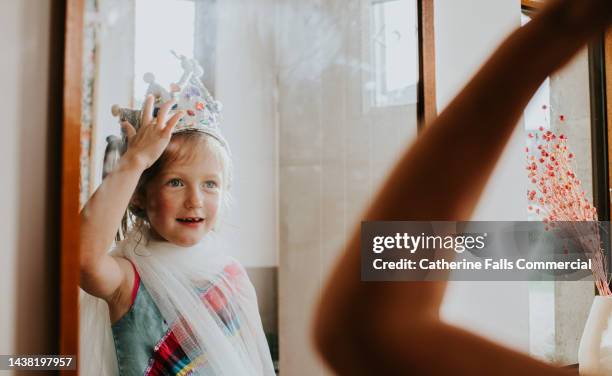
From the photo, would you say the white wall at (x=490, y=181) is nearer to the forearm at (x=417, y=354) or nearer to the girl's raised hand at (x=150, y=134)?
the forearm at (x=417, y=354)

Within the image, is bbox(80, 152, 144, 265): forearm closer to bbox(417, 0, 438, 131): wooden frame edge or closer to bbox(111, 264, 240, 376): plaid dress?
bbox(111, 264, 240, 376): plaid dress

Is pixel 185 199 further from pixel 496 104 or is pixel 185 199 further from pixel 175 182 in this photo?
pixel 496 104

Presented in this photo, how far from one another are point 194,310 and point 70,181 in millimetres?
281

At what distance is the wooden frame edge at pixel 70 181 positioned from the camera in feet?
2.82

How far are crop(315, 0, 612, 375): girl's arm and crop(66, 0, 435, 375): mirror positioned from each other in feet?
0.36

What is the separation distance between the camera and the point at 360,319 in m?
0.67

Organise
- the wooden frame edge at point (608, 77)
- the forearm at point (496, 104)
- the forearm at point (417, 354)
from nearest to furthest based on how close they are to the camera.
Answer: the forearm at point (496, 104) → the forearm at point (417, 354) → the wooden frame edge at point (608, 77)

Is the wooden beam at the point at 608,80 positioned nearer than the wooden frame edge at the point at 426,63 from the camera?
No

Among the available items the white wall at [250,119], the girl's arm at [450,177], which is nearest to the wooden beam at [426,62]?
the girl's arm at [450,177]

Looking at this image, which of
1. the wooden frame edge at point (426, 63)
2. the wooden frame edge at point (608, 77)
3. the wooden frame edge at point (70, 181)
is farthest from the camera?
the wooden frame edge at point (608, 77)

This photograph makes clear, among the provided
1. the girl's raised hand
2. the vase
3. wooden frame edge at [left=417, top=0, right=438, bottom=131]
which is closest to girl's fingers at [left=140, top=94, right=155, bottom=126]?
the girl's raised hand

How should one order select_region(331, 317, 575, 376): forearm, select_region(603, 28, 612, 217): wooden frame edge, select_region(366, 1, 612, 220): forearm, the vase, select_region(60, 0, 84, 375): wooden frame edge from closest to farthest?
1. select_region(366, 1, 612, 220): forearm
2. select_region(331, 317, 575, 376): forearm
3. select_region(60, 0, 84, 375): wooden frame edge
4. the vase
5. select_region(603, 28, 612, 217): wooden frame edge

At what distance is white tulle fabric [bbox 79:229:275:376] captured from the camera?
881mm

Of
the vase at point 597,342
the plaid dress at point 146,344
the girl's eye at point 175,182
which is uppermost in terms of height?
the girl's eye at point 175,182
